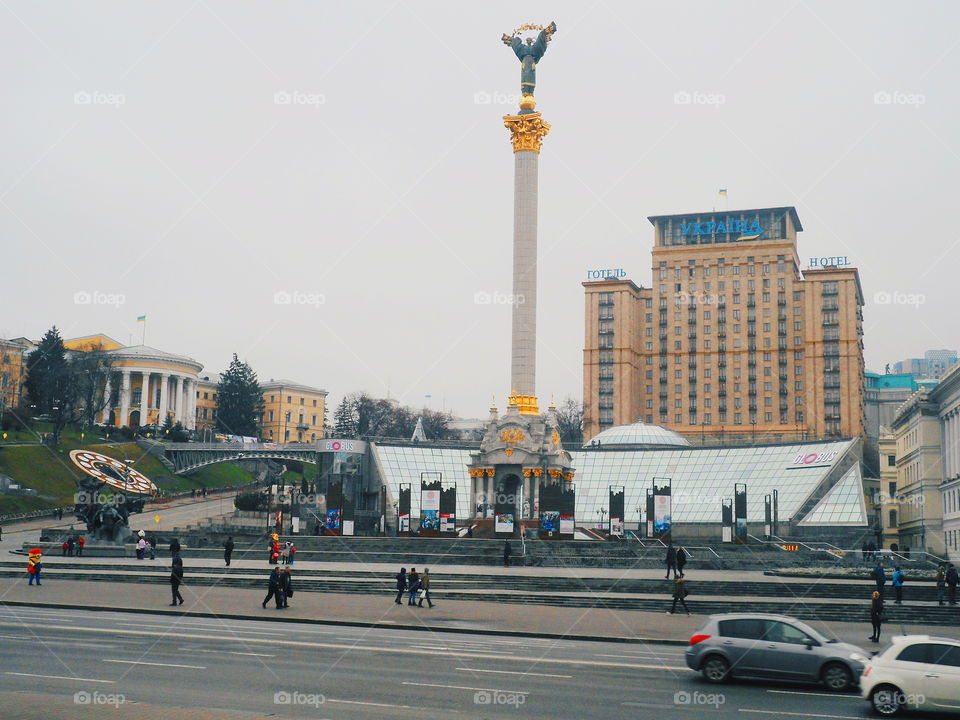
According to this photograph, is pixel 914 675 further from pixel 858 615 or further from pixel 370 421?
pixel 370 421

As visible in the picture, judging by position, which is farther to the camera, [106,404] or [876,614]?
[106,404]

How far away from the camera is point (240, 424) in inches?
5802

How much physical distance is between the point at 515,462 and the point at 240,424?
79.2m

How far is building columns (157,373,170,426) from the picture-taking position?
5989 inches

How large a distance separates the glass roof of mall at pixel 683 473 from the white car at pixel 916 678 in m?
64.5

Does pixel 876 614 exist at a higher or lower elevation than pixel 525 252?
lower

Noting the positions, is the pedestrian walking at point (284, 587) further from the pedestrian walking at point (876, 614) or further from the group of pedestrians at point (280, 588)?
the pedestrian walking at point (876, 614)

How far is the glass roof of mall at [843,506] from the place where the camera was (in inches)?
2899

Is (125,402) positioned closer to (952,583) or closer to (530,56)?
(530,56)

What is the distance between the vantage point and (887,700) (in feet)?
56.2

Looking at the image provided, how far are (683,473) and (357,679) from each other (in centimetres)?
7674

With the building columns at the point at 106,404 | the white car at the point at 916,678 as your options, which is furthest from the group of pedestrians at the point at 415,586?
the building columns at the point at 106,404

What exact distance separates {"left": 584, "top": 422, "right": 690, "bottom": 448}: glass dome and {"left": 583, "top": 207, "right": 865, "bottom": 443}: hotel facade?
40061 millimetres

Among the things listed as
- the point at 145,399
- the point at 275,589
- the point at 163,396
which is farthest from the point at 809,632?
the point at 163,396
